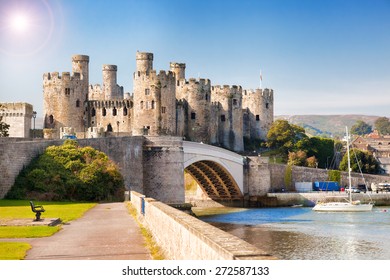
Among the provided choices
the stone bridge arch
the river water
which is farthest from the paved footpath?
the stone bridge arch

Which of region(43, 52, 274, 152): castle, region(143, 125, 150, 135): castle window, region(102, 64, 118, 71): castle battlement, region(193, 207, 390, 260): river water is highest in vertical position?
region(102, 64, 118, 71): castle battlement

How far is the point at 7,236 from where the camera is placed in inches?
565

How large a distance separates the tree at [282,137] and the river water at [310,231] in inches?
665

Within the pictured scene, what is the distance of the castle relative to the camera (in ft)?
180

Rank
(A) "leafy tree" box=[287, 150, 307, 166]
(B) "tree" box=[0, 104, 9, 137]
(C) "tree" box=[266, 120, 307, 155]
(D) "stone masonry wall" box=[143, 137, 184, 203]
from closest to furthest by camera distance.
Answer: (D) "stone masonry wall" box=[143, 137, 184, 203] < (B) "tree" box=[0, 104, 9, 137] < (A) "leafy tree" box=[287, 150, 307, 166] < (C) "tree" box=[266, 120, 307, 155]

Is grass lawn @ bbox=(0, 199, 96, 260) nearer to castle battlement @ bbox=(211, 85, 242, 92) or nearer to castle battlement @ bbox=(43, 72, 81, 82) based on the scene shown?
castle battlement @ bbox=(43, 72, 81, 82)

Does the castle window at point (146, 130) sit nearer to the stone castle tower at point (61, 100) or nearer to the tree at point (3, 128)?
the stone castle tower at point (61, 100)

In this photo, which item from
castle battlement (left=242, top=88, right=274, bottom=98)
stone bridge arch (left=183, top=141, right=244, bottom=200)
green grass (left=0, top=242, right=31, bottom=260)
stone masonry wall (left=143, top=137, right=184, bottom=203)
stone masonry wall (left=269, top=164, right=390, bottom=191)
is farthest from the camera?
castle battlement (left=242, top=88, right=274, bottom=98)

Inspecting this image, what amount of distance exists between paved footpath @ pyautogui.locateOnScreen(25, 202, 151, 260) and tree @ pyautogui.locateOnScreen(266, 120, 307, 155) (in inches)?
1943

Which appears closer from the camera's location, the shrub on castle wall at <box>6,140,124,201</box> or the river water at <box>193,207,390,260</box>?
the river water at <box>193,207,390,260</box>

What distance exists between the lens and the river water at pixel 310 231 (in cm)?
2680

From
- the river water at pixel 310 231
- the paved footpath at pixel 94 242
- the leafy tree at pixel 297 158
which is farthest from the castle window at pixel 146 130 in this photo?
the paved footpath at pixel 94 242

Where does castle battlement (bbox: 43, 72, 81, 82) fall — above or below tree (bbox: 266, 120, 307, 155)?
above

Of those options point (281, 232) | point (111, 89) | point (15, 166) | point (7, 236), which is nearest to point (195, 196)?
point (111, 89)
